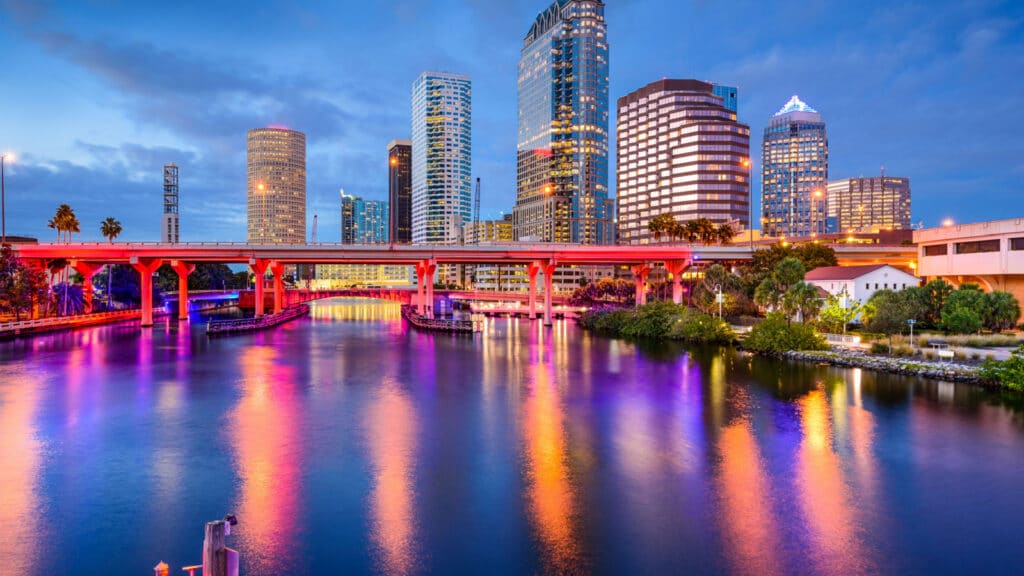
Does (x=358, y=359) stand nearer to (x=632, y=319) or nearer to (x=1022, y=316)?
(x=632, y=319)

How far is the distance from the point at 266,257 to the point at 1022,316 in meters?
94.9

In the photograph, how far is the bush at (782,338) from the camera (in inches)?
2136

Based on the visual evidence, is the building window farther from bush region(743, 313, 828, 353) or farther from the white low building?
bush region(743, 313, 828, 353)

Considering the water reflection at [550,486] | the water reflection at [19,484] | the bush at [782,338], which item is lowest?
the water reflection at [550,486]

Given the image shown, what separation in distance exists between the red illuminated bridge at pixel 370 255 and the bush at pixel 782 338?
35.6 meters

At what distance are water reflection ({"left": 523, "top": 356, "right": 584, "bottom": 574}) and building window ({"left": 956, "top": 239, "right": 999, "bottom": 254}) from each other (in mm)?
60923

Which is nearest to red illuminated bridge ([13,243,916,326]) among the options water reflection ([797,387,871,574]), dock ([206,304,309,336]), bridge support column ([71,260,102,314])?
bridge support column ([71,260,102,314])

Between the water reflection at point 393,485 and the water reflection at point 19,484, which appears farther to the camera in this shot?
the water reflection at point 393,485

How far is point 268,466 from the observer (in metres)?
22.5

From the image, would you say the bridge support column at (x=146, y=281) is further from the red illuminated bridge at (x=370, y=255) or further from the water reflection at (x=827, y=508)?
the water reflection at (x=827, y=508)

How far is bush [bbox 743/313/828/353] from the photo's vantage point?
2136 inches

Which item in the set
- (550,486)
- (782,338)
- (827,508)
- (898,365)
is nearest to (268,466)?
(550,486)

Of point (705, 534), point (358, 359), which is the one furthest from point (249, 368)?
point (705, 534)

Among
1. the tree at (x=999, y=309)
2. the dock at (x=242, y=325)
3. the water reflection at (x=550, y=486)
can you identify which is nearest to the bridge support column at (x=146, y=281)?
the dock at (x=242, y=325)
